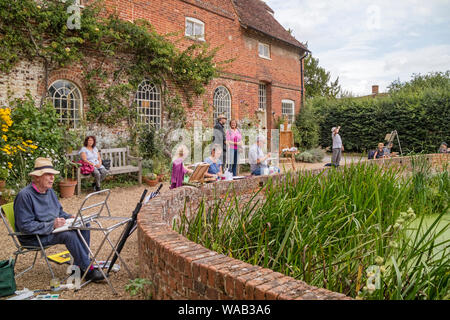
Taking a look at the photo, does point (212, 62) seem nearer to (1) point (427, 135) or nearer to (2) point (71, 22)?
(2) point (71, 22)

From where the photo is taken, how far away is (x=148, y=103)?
11.4m

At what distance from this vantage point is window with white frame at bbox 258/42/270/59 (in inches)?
650

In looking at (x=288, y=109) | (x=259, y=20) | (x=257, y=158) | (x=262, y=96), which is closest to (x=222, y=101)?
(x=262, y=96)

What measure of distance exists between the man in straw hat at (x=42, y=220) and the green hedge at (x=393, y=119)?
51.3 ft

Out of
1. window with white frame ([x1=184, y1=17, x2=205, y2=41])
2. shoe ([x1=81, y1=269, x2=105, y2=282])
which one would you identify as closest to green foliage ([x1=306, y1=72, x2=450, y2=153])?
window with white frame ([x1=184, y1=17, x2=205, y2=41])

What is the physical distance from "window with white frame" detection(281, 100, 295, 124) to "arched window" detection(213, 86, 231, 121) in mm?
4504

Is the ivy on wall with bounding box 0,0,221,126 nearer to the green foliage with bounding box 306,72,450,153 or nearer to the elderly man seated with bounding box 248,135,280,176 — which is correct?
the elderly man seated with bounding box 248,135,280,176

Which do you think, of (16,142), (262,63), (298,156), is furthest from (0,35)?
(298,156)

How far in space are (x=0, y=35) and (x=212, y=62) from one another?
295 inches

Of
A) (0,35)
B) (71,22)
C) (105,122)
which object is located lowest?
(105,122)

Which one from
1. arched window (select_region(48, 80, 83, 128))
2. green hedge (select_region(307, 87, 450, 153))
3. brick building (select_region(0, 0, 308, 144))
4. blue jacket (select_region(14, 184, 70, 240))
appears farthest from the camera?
green hedge (select_region(307, 87, 450, 153))

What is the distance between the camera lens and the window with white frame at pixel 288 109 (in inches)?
720

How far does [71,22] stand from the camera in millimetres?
8844

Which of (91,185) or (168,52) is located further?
(168,52)
